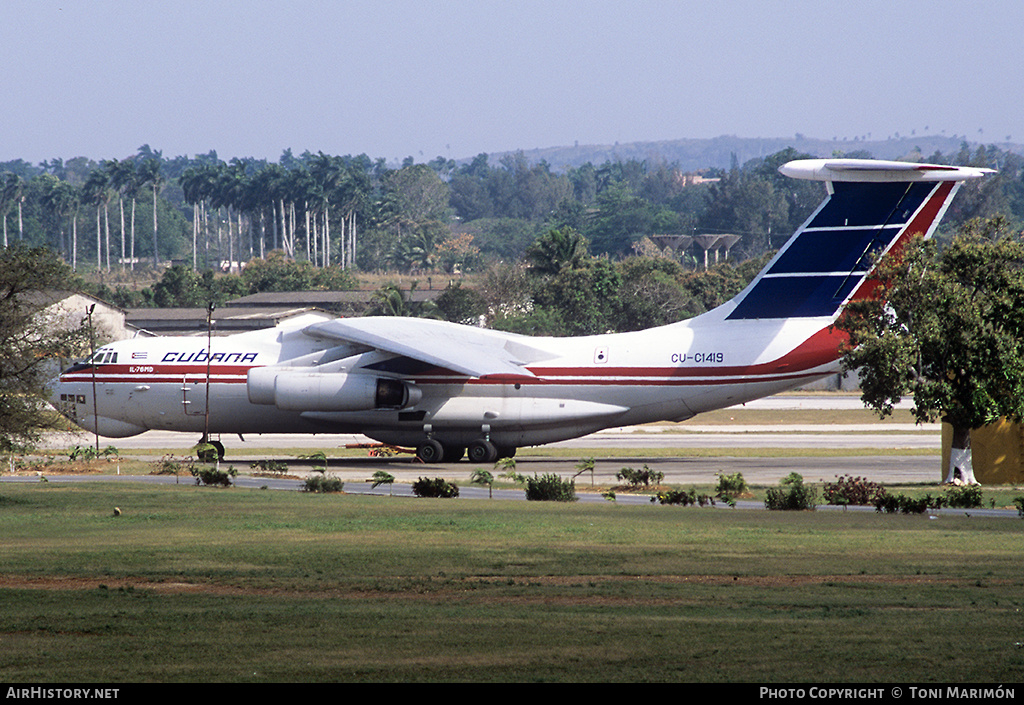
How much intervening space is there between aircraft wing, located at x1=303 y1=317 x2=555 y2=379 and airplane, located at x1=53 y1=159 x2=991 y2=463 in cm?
7

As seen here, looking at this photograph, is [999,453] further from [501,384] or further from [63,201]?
[63,201]

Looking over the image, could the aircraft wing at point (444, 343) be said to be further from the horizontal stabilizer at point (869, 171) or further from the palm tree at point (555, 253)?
the palm tree at point (555, 253)

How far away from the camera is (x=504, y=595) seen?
1445 centimetres

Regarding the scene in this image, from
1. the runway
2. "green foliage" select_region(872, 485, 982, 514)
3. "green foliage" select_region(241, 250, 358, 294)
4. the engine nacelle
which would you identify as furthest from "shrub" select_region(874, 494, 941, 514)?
"green foliage" select_region(241, 250, 358, 294)

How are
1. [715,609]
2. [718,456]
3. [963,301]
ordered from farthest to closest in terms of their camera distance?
[718,456]
[963,301]
[715,609]

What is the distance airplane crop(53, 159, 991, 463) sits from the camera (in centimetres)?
3472

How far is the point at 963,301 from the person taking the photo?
2961 cm

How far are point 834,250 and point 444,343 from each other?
12.6 meters

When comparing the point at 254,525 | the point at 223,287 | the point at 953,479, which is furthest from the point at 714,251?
the point at 254,525

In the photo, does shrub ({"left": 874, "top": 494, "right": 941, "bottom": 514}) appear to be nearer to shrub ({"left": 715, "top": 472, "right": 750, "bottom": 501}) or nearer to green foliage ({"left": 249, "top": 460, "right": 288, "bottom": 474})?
shrub ({"left": 715, "top": 472, "right": 750, "bottom": 501})

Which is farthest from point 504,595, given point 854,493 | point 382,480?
point 382,480

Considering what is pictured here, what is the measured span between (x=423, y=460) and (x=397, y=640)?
2672 centimetres

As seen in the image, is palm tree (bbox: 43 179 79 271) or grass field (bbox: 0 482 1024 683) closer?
grass field (bbox: 0 482 1024 683)

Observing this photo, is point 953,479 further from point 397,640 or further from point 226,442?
point 226,442
